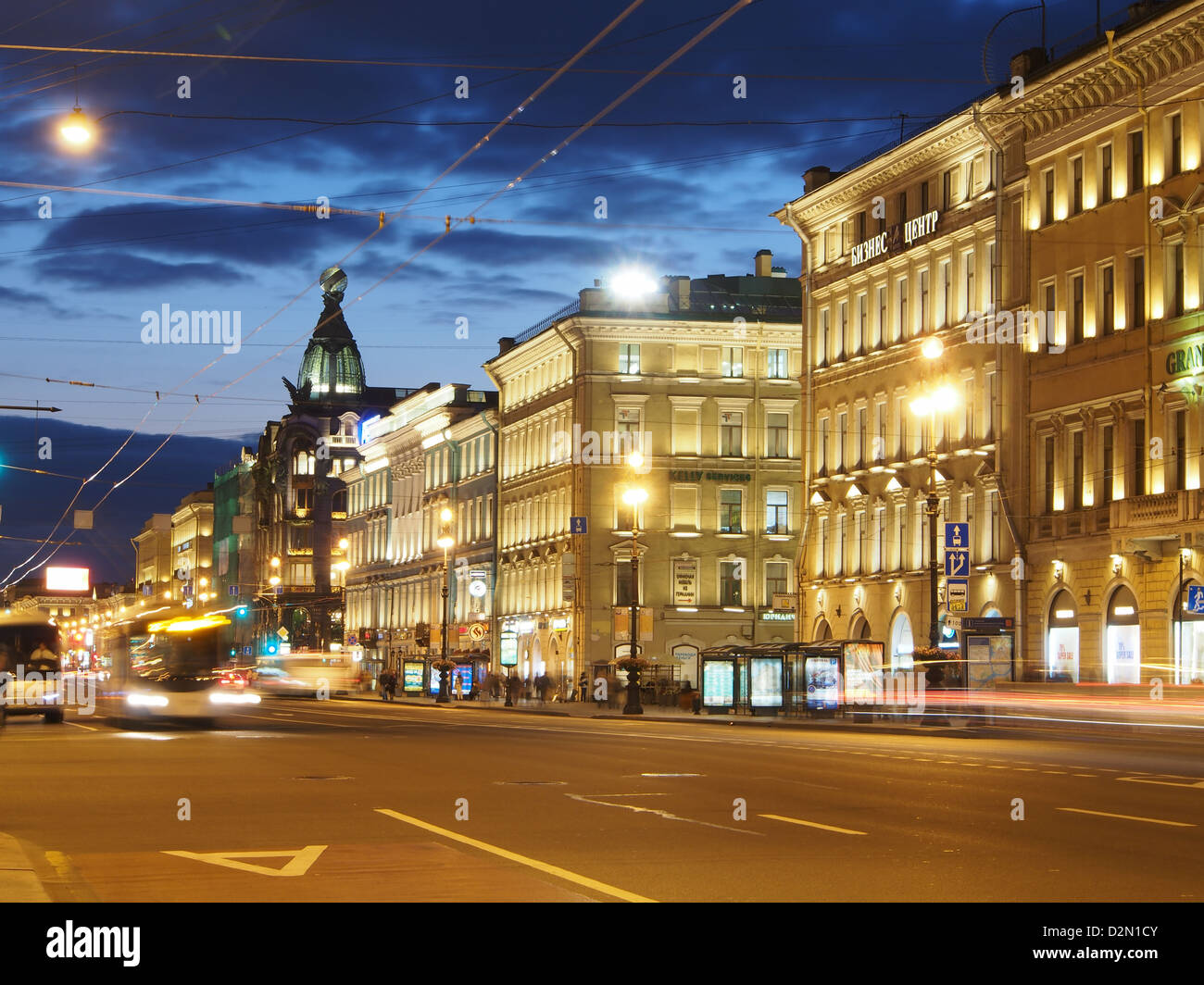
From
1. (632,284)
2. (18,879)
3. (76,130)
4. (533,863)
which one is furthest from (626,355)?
(18,879)

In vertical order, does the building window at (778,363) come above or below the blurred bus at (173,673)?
above

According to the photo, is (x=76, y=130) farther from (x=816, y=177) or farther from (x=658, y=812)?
(x=816, y=177)

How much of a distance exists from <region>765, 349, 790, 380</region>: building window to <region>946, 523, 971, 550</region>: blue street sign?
108 ft

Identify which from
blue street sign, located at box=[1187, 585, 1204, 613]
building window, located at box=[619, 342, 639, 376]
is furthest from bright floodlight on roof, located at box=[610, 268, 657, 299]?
blue street sign, located at box=[1187, 585, 1204, 613]

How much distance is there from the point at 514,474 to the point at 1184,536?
50233 mm

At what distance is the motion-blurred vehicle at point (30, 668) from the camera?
1829 inches

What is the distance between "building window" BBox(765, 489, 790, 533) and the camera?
81.6 meters

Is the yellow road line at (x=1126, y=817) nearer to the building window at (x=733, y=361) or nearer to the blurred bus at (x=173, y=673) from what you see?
the blurred bus at (x=173, y=673)

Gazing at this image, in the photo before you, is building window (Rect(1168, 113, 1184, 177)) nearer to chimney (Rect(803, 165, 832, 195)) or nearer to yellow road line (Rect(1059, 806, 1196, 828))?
chimney (Rect(803, 165, 832, 195))

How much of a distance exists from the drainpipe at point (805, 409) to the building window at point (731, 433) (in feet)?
32.5

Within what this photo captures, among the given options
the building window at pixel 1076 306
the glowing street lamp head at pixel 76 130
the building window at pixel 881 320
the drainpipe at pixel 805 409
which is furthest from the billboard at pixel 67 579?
the glowing street lamp head at pixel 76 130

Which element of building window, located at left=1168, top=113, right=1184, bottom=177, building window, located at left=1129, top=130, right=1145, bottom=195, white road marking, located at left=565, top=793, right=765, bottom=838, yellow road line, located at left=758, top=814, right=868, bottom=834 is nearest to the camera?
yellow road line, located at left=758, top=814, right=868, bottom=834

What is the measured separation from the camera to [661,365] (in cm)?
8188
